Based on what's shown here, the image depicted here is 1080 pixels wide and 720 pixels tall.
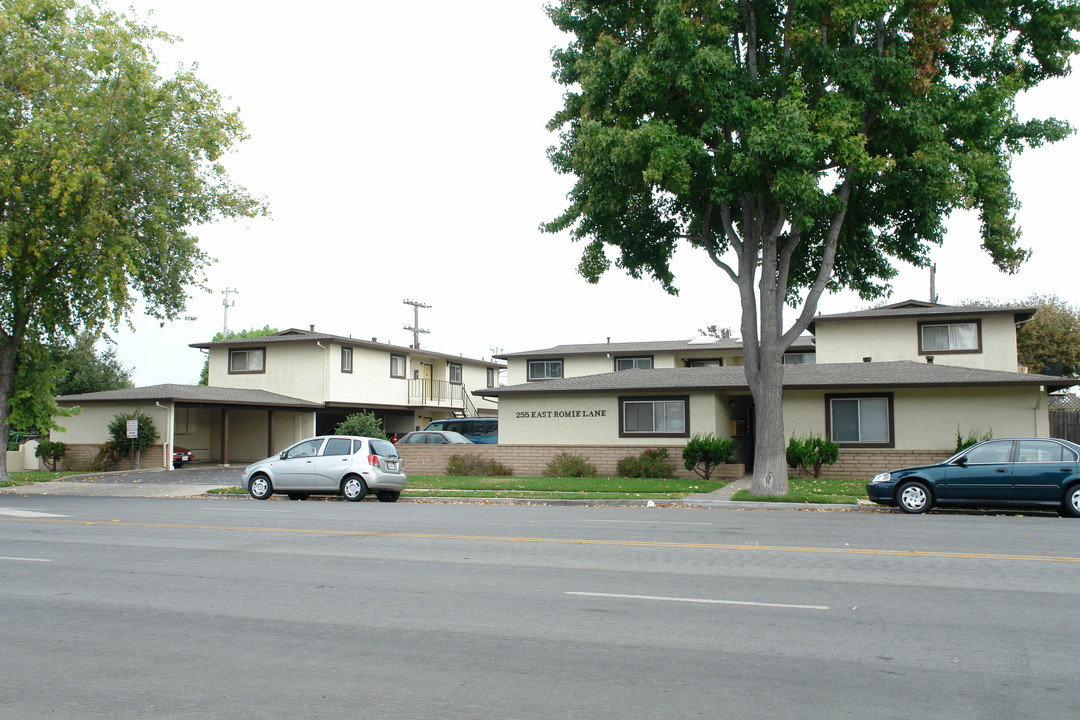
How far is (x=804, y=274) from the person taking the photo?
24.5 metres

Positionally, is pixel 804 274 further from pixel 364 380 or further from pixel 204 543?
pixel 364 380

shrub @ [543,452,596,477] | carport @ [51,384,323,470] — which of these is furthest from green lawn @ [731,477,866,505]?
carport @ [51,384,323,470]

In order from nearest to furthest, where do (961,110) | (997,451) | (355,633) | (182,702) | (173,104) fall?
(182,702) < (355,633) < (997,451) < (961,110) < (173,104)

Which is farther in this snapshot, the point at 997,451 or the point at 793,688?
the point at 997,451

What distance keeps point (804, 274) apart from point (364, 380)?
83.5 feet

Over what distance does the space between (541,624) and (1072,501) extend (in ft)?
45.0

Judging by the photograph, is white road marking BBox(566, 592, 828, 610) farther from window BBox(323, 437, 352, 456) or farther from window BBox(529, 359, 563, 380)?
window BBox(529, 359, 563, 380)

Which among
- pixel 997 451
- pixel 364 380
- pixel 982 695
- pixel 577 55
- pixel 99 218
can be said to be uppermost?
pixel 577 55

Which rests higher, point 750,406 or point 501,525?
point 750,406

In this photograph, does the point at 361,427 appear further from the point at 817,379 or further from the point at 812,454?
the point at 817,379

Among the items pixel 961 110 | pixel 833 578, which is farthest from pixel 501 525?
pixel 961 110

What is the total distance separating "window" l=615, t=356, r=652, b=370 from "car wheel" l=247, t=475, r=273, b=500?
24.6m

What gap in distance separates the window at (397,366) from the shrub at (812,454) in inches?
990

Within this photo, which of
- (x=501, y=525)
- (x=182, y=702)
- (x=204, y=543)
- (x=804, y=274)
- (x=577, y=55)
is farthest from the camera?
(x=804, y=274)
